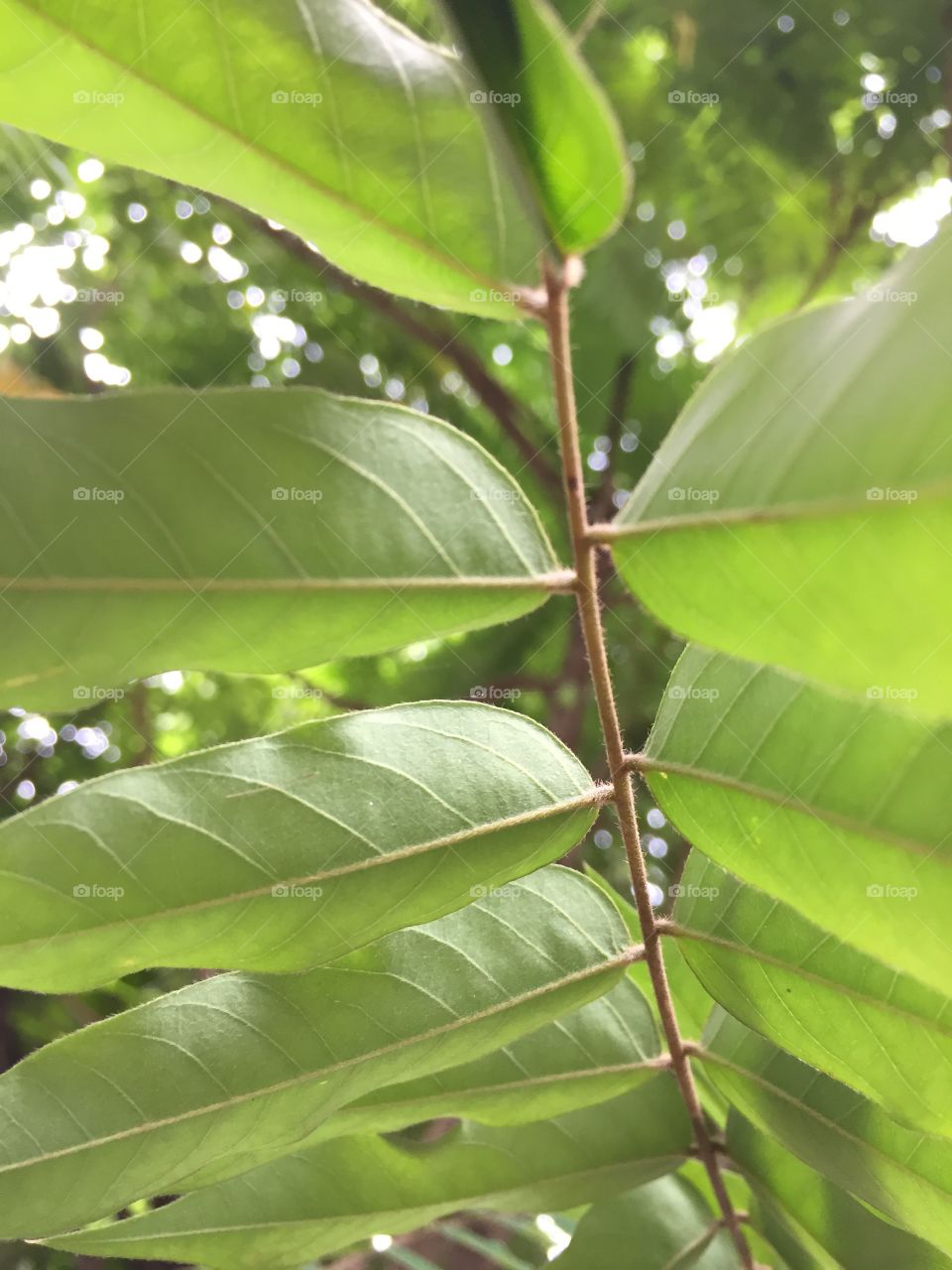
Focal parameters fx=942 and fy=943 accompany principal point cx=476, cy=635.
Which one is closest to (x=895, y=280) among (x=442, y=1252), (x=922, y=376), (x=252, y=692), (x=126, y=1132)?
(x=922, y=376)

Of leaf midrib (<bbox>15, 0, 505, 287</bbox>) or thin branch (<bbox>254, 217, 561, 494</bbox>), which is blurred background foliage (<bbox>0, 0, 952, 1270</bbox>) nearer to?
thin branch (<bbox>254, 217, 561, 494</bbox>)

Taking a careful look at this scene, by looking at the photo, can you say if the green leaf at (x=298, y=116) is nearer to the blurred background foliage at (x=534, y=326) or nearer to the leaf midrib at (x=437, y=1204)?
the leaf midrib at (x=437, y=1204)

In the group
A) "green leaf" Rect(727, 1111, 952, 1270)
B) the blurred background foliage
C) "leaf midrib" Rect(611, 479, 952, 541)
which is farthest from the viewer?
the blurred background foliage

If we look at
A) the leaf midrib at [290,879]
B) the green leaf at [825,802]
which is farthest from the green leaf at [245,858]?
the green leaf at [825,802]

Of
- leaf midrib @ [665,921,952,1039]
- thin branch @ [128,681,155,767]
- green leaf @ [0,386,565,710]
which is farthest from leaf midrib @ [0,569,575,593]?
thin branch @ [128,681,155,767]

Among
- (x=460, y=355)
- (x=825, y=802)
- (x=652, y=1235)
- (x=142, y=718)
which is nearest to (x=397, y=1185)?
Result: (x=652, y=1235)

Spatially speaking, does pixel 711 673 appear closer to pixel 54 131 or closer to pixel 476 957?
pixel 476 957
